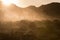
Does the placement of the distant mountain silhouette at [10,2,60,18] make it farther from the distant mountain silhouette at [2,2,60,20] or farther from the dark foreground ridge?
the dark foreground ridge

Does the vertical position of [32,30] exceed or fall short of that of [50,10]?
it falls short

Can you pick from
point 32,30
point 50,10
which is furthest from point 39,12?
point 32,30

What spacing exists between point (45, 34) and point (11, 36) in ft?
1.30

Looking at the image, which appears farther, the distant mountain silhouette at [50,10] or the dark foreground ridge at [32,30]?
the distant mountain silhouette at [50,10]

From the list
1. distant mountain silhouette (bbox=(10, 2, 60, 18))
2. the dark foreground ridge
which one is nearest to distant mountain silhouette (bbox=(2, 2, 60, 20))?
distant mountain silhouette (bbox=(10, 2, 60, 18))

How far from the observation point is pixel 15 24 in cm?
177

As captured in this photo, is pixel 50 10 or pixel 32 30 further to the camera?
pixel 50 10

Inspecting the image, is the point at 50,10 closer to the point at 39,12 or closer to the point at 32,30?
the point at 39,12

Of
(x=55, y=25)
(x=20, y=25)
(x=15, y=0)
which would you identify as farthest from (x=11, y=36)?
(x=55, y=25)

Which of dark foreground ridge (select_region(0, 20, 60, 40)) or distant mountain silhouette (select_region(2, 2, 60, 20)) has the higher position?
distant mountain silhouette (select_region(2, 2, 60, 20))

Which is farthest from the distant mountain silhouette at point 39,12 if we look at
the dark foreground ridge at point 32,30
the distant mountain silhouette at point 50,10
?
the dark foreground ridge at point 32,30

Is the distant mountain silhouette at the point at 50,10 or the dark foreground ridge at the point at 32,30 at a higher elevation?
the distant mountain silhouette at the point at 50,10

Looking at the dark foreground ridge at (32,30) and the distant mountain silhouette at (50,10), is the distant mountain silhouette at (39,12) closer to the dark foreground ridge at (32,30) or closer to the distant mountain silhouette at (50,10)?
the distant mountain silhouette at (50,10)

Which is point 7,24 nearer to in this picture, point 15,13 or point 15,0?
point 15,13
